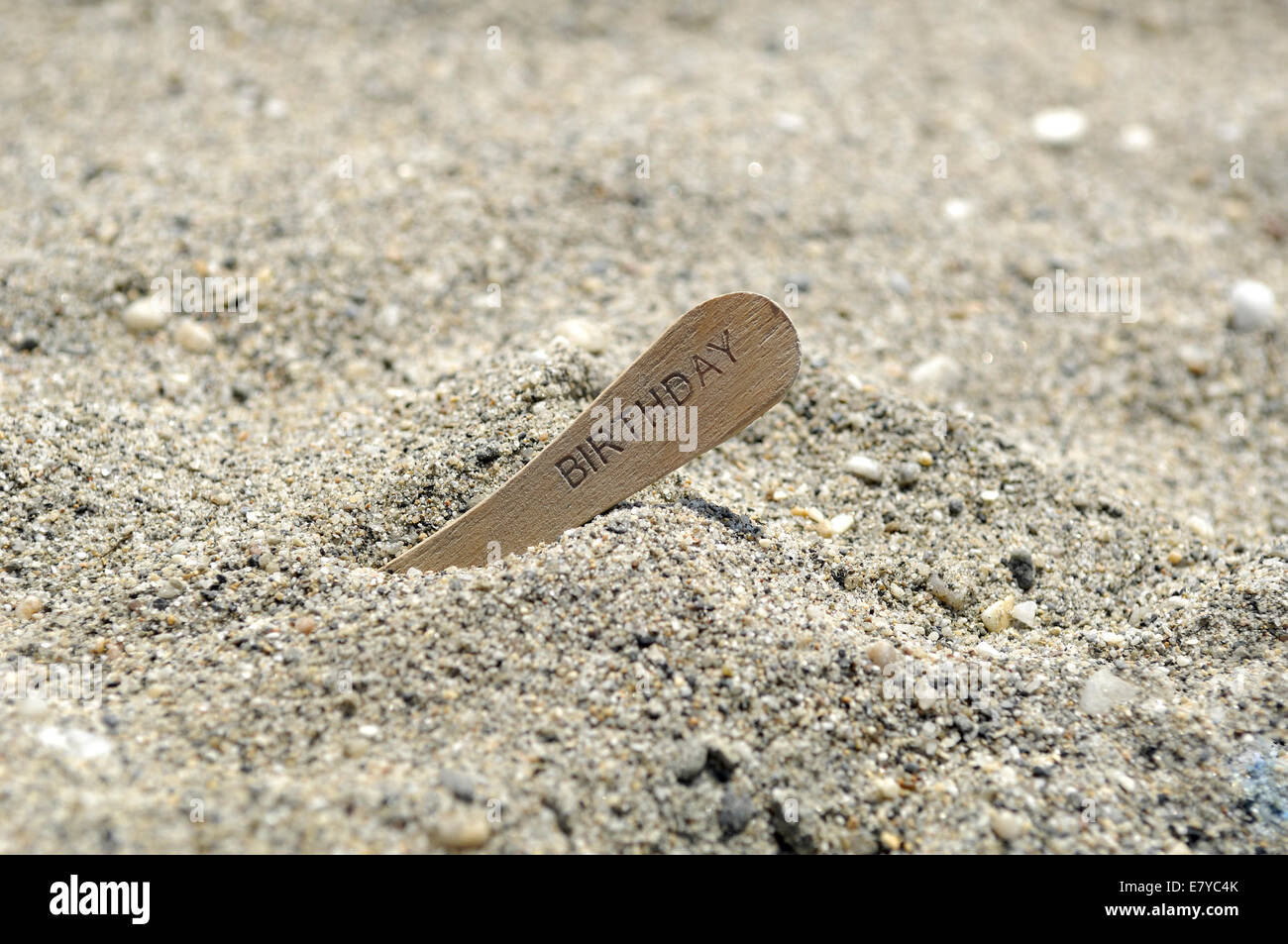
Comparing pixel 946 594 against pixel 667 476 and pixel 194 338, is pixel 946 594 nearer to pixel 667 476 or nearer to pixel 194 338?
pixel 667 476

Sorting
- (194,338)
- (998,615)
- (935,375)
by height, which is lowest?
(998,615)

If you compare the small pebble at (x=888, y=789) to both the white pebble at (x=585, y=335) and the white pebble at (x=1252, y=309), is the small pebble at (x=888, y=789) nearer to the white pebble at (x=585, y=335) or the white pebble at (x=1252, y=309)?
the white pebble at (x=585, y=335)

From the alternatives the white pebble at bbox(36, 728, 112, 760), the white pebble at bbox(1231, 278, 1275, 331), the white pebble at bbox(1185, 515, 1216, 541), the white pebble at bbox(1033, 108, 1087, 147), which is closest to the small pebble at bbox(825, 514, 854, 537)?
the white pebble at bbox(1185, 515, 1216, 541)

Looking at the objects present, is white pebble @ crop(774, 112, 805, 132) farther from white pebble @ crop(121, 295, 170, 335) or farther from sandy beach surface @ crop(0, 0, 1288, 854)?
white pebble @ crop(121, 295, 170, 335)

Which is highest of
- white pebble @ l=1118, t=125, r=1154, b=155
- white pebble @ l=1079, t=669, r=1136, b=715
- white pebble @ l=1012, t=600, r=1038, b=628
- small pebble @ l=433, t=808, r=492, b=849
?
white pebble @ l=1118, t=125, r=1154, b=155

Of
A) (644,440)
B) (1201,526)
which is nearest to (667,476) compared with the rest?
(644,440)

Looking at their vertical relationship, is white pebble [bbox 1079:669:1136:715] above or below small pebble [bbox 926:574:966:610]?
below

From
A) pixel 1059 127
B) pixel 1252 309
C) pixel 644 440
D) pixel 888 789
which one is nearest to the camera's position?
pixel 888 789
